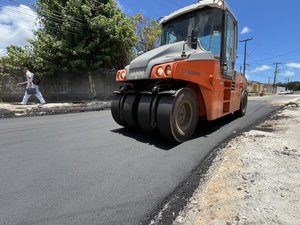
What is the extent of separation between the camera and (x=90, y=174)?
305 centimetres

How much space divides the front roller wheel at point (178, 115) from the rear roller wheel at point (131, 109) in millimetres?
802

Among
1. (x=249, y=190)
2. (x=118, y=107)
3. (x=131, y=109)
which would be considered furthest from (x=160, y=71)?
(x=249, y=190)

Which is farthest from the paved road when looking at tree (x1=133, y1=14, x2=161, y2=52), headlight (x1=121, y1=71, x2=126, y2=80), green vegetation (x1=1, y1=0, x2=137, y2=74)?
tree (x1=133, y1=14, x2=161, y2=52)

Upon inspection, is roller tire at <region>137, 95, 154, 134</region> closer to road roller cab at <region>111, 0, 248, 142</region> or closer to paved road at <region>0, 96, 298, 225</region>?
road roller cab at <region>111, 0, 248, 142</region>

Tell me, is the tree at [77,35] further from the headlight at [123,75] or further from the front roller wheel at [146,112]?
the front roller wheel at [146,112]

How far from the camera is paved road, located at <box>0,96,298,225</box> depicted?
2.21m

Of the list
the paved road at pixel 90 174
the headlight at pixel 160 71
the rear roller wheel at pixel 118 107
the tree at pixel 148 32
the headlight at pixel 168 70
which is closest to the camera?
the paved road at pixel 90 174

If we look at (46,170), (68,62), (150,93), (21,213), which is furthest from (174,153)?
(68,62)

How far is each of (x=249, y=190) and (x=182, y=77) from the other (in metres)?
2.33

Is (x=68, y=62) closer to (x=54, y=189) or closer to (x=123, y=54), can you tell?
(x=123, y=54)

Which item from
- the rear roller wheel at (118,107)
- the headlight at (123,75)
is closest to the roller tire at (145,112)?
the rear roller wheel at (118,107)

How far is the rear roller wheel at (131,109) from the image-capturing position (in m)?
4.83

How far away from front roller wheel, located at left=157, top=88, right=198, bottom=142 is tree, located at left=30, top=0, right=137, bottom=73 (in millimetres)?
10139

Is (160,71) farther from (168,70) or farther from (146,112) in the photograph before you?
(146,112)
